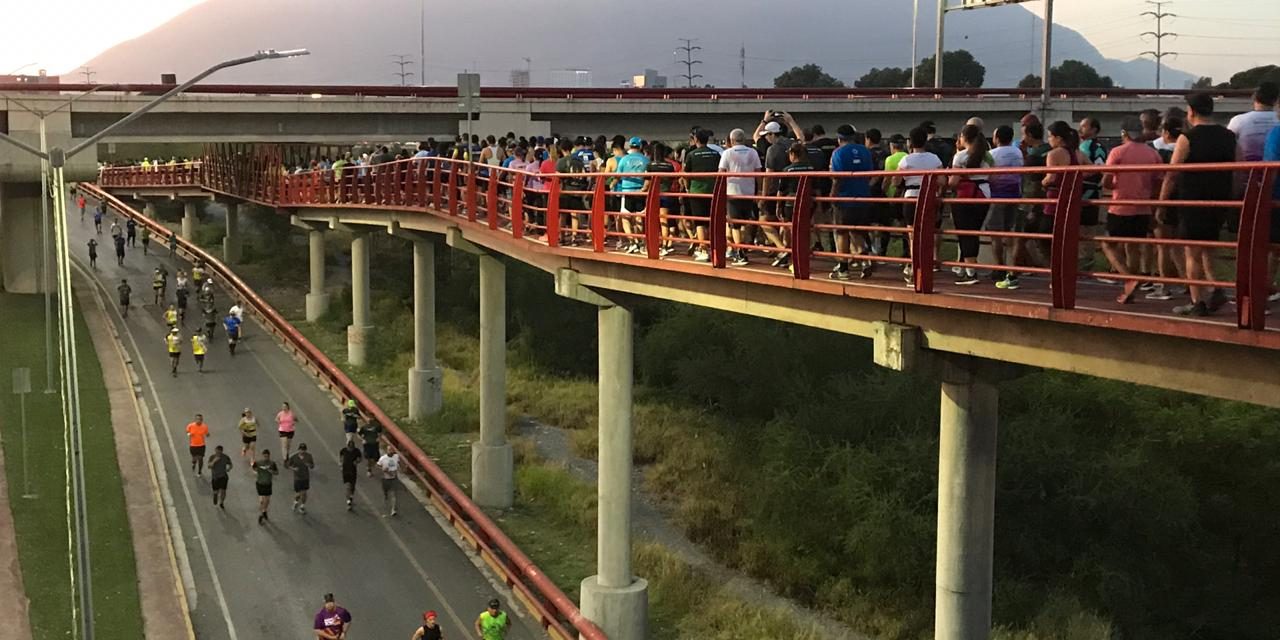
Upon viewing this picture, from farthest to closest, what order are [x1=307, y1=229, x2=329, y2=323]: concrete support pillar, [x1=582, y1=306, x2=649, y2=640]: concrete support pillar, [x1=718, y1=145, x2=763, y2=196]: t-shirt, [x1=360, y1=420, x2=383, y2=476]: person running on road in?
1. [x1=307, y1=229, x2=329, y2=323]: concrete support pillar
2. [x1=360, y1=420, x2=383, y2=476]: person running on road
3. [x1=582, y1=306, x2=649, y2=640]: concrete support pillar
4. [x1=718, y1=145, x2=763, y2=196]: t-shirt

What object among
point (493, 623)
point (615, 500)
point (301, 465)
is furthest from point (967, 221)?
point (301, 465)

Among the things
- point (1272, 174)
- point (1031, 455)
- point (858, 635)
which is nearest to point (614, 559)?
point (858, 635)

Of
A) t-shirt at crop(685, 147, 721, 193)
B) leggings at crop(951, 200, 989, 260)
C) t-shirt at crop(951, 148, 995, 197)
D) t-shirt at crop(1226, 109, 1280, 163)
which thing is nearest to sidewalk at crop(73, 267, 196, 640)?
t-shirt at crop(685, 147, 721, 193)

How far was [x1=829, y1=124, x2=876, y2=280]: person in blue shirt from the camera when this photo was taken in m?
12.7

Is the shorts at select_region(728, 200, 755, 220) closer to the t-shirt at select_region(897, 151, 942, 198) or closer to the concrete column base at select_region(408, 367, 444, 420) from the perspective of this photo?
the t-shirt at select_region(897, 151, 942, 198)

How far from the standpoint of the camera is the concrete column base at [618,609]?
1873cm

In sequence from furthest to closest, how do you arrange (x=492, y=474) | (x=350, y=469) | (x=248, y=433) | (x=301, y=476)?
(x=248, y=433) → (x=492, y=474) → (x=350, y=469) → (x=301, y=476)

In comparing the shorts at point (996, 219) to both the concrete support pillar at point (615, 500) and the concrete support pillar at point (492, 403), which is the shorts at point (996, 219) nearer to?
the concrete support pillar at point (615, 500)

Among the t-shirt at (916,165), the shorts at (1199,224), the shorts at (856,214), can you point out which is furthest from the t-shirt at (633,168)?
the shorts at (1199,224)

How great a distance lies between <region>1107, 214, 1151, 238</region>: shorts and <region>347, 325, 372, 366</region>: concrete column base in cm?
3278

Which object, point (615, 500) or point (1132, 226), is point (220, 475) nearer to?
point (615, 500)

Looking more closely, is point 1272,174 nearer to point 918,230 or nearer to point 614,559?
point 918,230

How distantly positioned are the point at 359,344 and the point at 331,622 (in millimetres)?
23622

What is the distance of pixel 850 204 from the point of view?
12.7 metres
